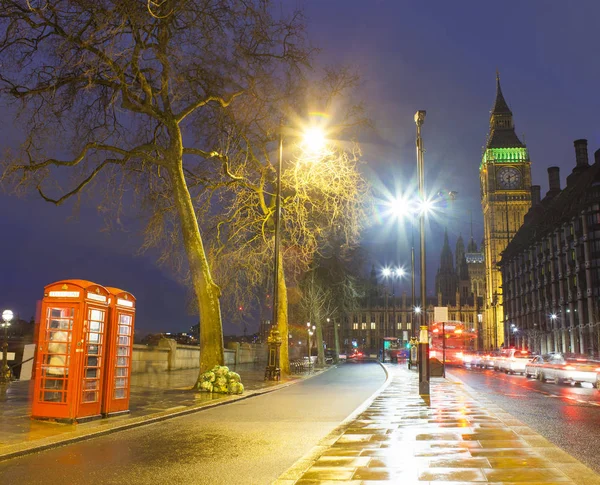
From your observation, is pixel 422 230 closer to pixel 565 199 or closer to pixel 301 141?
pixel 301 141

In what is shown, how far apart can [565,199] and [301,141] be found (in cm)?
6622

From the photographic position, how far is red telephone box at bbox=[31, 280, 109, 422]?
35.8 ft

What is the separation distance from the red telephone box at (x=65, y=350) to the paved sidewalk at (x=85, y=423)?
331 mm

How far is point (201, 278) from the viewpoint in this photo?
19438mm

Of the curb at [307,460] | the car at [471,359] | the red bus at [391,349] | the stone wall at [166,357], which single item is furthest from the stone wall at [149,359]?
the red bus at [391,349]

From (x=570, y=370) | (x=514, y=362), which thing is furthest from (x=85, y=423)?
(x=514, y=362)

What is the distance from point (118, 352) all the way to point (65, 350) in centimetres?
151

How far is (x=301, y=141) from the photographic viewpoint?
82.3ft

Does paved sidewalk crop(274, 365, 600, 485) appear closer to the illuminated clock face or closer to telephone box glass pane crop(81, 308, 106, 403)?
telephone box glass pane crop(81, 308, 106, 403)

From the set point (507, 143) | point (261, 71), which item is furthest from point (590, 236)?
point (507, 143)

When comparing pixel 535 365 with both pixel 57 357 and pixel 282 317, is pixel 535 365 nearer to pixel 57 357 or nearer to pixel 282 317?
pixel 282 317

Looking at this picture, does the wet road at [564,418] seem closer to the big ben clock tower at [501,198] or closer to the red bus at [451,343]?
the red bus at [451,343]

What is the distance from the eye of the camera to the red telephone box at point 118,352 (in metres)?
11.9

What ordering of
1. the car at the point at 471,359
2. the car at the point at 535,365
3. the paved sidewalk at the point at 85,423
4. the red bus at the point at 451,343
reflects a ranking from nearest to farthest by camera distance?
the paved sidewalk at the point at 85,423 → the car at the point at 535,365 → the red bus at the point at 451,343 → the car at the point at 471,359
